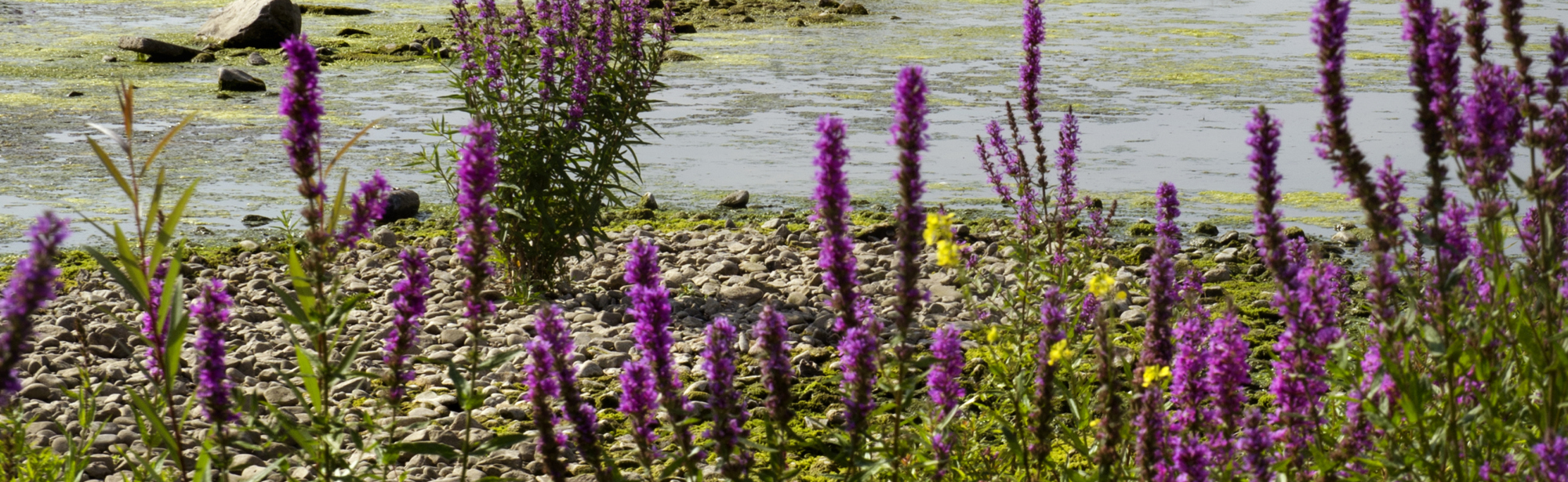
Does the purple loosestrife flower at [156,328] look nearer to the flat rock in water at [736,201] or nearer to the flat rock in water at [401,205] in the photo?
the flat rock in water at [401,205]

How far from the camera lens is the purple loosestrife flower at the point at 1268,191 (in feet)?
8.30

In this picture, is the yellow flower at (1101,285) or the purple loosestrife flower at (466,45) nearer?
the yellow flower at (1101,285)

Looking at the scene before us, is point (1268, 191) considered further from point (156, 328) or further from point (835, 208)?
point (156, 328)

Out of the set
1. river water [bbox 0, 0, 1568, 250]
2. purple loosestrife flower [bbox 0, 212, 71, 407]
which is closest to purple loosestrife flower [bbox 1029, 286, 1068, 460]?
purple loosestrife flower [bbox 0, 212, 71, 407]

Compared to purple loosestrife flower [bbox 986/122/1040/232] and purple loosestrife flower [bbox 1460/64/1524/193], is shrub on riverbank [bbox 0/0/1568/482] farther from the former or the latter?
purple loosestrife flower [bbox 986/122/1040/232]

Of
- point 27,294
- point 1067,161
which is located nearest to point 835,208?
point 27,294

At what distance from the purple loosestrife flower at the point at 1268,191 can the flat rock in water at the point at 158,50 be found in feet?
52.9

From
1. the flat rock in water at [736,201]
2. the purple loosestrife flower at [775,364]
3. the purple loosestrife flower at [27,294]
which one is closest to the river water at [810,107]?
the flat rock in water at [736,201]

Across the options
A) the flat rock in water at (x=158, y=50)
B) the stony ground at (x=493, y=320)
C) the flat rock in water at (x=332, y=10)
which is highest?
the flat rock in water at (x=332, y=10)

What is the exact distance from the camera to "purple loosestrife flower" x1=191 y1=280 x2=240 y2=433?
106 inches

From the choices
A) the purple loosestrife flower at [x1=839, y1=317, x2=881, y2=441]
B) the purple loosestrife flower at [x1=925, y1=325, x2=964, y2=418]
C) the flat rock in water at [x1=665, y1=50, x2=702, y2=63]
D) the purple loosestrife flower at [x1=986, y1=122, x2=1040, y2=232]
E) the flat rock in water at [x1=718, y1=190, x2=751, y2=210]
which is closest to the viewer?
the purple loosestrife flower at [x1=839, y1=317, x2=881, y2=441]

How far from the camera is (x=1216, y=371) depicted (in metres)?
2.62

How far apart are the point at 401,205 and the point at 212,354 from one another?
5690 mm

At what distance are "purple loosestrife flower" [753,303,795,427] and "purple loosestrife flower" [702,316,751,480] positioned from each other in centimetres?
7
